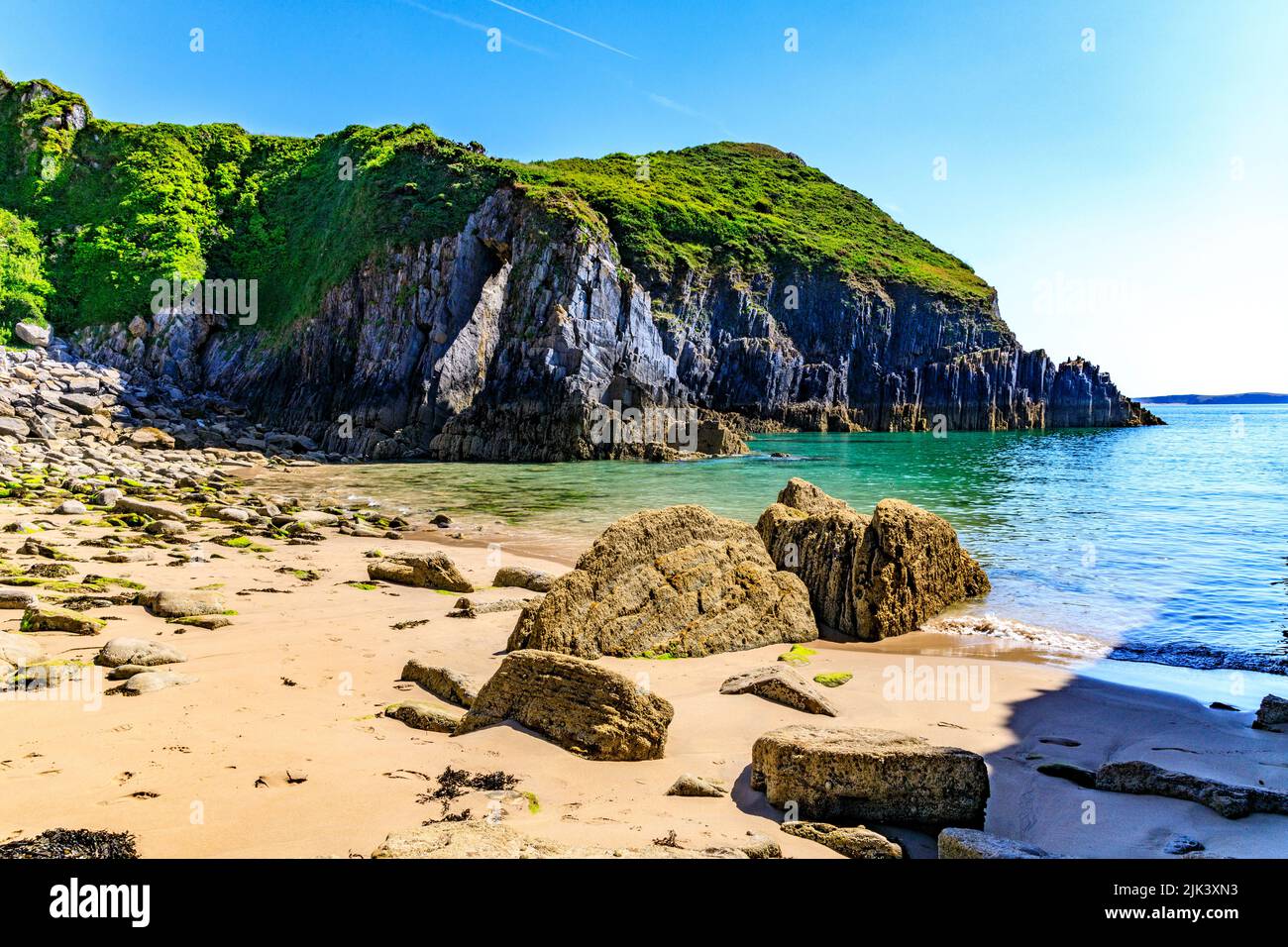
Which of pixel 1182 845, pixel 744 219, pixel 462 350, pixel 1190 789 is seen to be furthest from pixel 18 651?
pixel 744 219

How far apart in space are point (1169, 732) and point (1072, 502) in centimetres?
1824

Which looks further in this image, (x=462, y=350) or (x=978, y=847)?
(x=462, y=350)

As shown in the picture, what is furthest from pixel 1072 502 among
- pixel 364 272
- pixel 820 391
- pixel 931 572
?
pixel 820 391

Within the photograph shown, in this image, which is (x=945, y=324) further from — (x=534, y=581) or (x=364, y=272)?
(x=534, y=581)

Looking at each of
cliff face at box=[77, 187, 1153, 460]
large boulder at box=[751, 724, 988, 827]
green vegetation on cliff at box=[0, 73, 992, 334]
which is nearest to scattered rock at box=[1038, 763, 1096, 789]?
large boulder at box=[751, 724, 988, 827]

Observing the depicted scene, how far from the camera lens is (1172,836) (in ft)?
12.9

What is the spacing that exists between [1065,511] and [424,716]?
19.7 m

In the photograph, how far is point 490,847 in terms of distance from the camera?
114 inches

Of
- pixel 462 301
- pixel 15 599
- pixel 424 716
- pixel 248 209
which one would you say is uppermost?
pixel 248 209

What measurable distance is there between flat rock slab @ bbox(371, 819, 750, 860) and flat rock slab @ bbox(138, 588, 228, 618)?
588 cm

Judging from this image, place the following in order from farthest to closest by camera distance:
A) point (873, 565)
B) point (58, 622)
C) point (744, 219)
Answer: point (744, 219)
point (873, 565)
point (58, 622)

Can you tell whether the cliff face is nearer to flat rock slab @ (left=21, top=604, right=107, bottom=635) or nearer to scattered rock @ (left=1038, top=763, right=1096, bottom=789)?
flat rock slab @ (left=21, top=604, right=107, bottom=635)

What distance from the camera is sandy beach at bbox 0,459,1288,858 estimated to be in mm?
3539

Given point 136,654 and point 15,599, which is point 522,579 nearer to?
point 136,654
